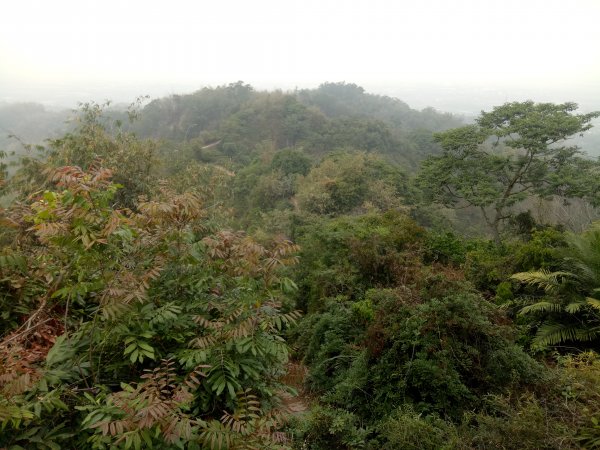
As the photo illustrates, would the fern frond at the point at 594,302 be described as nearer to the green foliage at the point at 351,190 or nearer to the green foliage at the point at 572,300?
the green foliage at the point at 572,300

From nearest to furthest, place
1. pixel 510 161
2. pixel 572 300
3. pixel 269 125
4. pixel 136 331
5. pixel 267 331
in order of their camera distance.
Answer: pixel 136 331 < pixel 267 331 < pixel 572 300 < pixel 510 161 < pixel 269 125

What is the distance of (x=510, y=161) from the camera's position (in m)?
15.6

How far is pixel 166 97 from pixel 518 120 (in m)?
49.4

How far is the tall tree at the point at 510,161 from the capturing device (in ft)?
47.4

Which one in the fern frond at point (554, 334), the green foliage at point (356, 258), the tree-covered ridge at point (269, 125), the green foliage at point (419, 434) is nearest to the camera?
the green foliage at point (419, 434)

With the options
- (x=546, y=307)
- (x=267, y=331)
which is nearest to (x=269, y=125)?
(x=546, y=307)

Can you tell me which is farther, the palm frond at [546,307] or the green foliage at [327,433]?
the palm frond at [546,307]

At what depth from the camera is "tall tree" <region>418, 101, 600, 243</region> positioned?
569 inches

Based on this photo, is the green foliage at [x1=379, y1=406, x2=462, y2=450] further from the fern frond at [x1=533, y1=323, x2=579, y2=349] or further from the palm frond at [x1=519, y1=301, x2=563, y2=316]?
the palm frond at [x1=519, y1=301, x2=563, y2=316]

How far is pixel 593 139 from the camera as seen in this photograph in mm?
53156

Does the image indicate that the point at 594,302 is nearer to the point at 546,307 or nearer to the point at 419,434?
the point at 546,307

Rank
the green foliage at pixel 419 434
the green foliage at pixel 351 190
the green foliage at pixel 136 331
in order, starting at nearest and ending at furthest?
the green foliage at pixel 136 331 → the green foliage at pixel 419 434 → the green foliage at pixel 351 190

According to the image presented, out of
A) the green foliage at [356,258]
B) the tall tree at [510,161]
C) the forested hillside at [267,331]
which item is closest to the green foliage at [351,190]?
the tall tree at [510,161]

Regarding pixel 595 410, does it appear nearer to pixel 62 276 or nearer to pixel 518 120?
pixel 62 276
